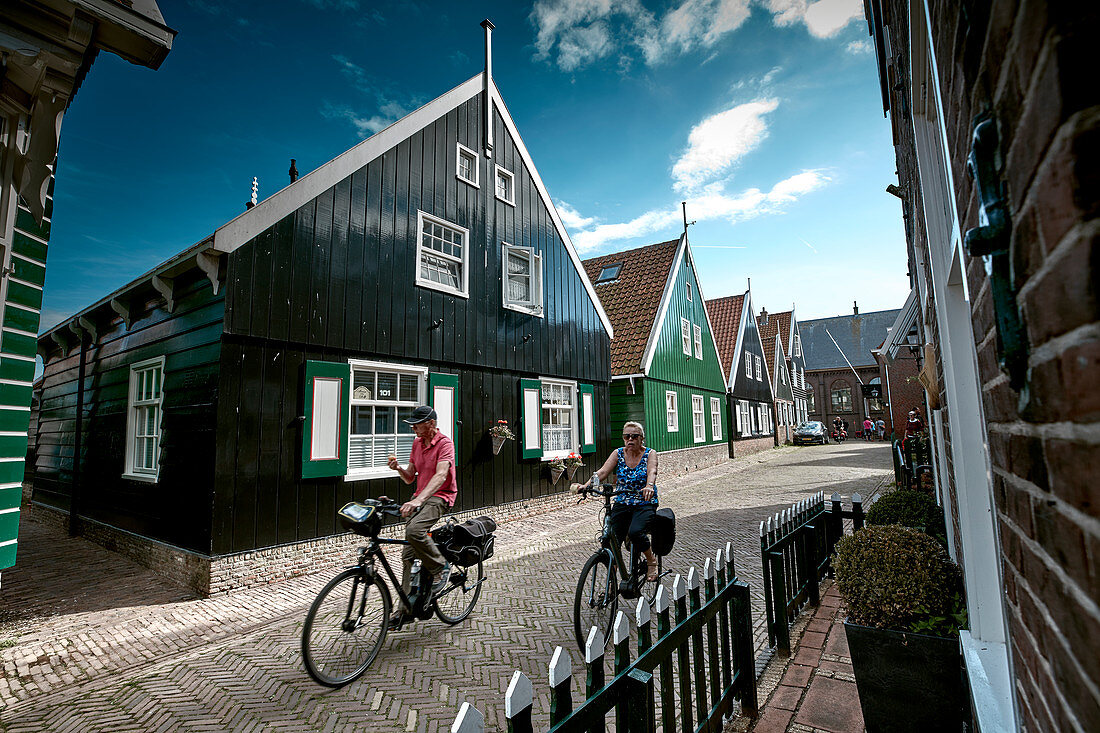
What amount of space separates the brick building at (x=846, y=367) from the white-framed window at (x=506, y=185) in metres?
39.8

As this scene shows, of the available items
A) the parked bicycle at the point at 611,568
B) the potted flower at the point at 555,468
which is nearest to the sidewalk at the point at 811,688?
the parked bicycle at the point at 611,568

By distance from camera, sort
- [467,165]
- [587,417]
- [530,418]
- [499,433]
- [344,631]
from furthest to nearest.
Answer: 1. [587,417]
2. [530,418]
3. [467,165]
4. [499,433]
5. [344,631]

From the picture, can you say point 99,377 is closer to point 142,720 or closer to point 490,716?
point 142,720

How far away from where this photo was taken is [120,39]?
4.38 metres

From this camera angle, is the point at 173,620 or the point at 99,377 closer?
the point at 173,620

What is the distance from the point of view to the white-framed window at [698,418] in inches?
747

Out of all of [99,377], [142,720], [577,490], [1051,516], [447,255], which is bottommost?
[142,720]

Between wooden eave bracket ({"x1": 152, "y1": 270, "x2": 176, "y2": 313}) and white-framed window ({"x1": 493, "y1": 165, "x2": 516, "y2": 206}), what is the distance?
6094 mm

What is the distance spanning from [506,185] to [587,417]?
5.68 metres

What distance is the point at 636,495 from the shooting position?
472 cm

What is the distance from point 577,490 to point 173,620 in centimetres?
438

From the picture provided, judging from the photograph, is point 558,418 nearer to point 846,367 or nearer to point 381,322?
point 381,322

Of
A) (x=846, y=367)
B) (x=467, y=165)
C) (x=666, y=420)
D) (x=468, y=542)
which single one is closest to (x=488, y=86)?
(x=467, y=165)

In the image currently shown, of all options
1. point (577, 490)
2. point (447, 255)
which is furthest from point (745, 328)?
point (577, 490)
